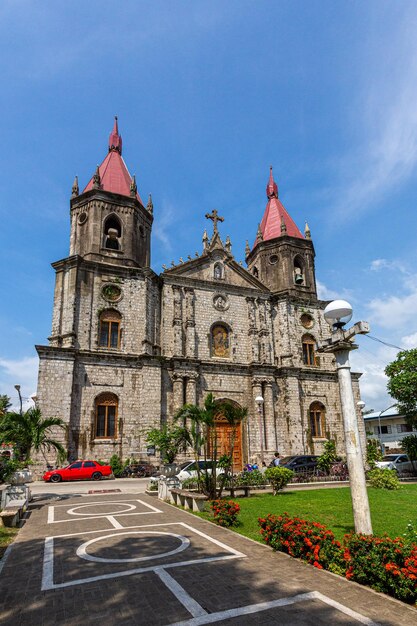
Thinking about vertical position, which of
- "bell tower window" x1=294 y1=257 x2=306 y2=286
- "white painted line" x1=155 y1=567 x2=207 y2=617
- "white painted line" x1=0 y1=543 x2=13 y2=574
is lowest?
"white painted line" x1=0 y1=543 x2=13 y2=574

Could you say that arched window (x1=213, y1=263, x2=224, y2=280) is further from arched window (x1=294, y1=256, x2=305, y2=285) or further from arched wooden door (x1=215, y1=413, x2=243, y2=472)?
arched wooden door (x1=215, y1=413, x2=243, y2=472)

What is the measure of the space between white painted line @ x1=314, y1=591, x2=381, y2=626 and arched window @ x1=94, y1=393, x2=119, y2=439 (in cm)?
1974

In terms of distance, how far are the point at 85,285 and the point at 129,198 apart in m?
7.45

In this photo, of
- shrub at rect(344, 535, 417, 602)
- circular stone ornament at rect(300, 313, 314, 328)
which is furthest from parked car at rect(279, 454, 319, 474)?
shrub at rect(344, 535, 417, 602)

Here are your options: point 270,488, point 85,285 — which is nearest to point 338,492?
point 270,488

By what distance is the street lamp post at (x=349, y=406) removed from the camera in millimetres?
7129

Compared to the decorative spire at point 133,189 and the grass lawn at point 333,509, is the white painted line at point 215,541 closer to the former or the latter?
the grass lawn at point 333,509

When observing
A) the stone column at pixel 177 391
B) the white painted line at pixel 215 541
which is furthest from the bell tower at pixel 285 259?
the white painted line at pixel 215 541

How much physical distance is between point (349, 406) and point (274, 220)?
98.2 feet

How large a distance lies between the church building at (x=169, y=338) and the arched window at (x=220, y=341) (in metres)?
0.08

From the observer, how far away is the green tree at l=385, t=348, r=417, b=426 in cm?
2250

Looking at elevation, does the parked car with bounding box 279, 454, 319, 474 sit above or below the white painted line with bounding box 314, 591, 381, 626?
above

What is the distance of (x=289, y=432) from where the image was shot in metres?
27.6

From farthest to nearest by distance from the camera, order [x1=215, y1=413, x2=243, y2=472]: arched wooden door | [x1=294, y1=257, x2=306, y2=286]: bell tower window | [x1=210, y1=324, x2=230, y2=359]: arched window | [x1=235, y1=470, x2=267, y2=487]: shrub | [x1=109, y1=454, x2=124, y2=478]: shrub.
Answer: [x1=294, y1=257, x2=306, y2=286]: bell tower window < [x1=210, y1=324, x2=230, y2=359]: arched window < [x1=215, y1=413, x2=243, y2=472]: arched wooden door < [x1=109, y1=454, x2=124, y2=478]: shrub < [x1=235, y1=470, x2=267, y2=487]: shrub
